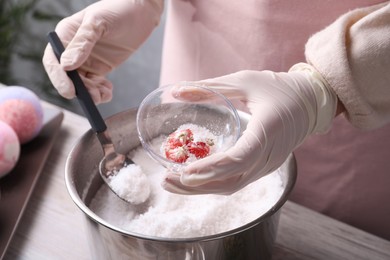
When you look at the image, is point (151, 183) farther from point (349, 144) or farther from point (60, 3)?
point (60, 3)

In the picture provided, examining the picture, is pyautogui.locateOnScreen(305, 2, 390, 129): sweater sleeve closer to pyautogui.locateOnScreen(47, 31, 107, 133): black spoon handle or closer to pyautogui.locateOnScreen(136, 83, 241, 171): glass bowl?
pyautogui.locateOnScreen(136, 83, 241, 171): glass bowl

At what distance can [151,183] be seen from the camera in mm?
806

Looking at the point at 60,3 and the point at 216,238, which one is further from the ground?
the point at 216,238

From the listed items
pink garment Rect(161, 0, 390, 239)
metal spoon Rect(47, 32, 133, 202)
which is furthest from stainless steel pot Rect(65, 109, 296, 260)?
pink garment Rect(161, 0, 390, 239)

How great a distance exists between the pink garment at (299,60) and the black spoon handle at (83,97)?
0.24m

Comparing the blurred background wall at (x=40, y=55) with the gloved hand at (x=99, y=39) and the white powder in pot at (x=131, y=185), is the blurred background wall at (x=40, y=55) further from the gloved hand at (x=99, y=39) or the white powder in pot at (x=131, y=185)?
the white powder in pot at (x=131, y=185)

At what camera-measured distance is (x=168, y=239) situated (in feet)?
1.90

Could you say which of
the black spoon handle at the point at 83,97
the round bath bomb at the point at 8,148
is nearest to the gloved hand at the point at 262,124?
the black spoon handle at the point at 83,97

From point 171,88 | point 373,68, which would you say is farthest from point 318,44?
point 171,88

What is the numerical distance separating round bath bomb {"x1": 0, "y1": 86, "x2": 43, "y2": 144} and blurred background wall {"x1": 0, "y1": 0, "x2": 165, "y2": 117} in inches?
27.5

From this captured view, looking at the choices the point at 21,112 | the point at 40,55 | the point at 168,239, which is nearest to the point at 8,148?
the point at 21,112

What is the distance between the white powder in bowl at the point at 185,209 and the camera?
0.69 metres

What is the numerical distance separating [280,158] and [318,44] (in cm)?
18

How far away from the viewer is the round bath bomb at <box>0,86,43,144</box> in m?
0.95
